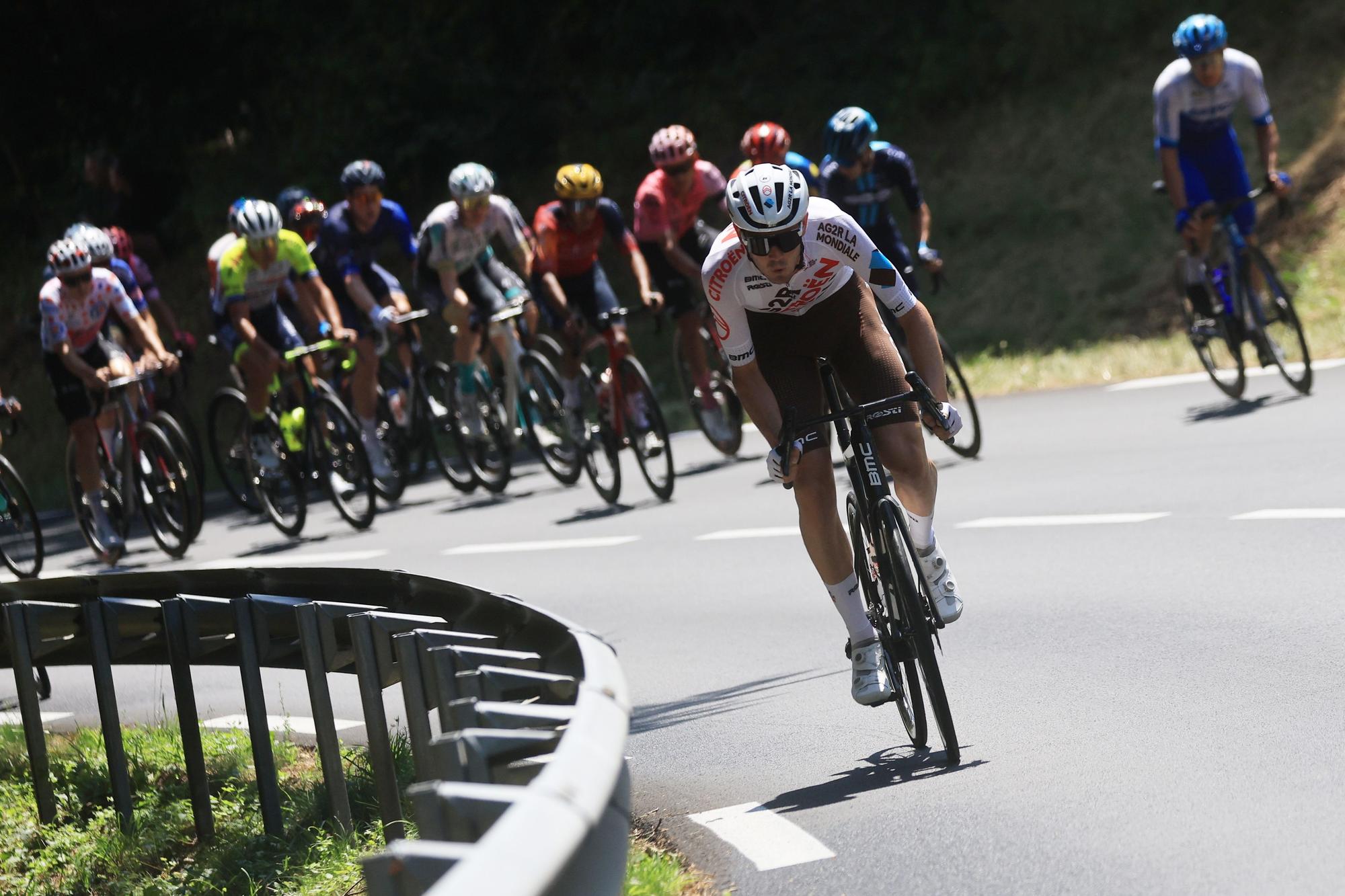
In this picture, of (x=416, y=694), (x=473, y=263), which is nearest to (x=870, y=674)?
(x=416, y=694)

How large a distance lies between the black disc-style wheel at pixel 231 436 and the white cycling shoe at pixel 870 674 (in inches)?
346

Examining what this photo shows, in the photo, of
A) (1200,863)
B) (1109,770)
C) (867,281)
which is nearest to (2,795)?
(867,281)

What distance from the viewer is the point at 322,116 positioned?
26141 millimetres

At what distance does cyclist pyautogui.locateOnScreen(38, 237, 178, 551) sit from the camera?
1328 cm

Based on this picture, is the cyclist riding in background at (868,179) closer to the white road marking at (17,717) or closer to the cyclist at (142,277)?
the white road marking at (17,717)

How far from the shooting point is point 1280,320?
40.5 ft

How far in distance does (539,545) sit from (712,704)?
4830 millimetres

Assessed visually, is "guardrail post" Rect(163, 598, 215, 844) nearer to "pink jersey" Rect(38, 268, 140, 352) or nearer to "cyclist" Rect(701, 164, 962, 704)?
"cyclist" Rect(701, 164, 962, 704)

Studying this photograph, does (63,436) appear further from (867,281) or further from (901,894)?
(901,894)

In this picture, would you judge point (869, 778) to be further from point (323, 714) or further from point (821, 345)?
point (323, 714)

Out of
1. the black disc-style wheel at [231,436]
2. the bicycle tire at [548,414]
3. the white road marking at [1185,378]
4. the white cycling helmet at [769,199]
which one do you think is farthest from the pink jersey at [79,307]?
the white cycling helmet at [769,199]

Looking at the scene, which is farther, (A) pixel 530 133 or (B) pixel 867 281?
(A) pixel 530 133

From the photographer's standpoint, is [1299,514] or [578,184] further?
[578,184]

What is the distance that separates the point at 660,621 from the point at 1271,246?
35.1 feet
